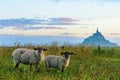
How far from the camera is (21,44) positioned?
29.1m

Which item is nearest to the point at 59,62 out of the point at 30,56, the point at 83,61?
→ the point at 30,56

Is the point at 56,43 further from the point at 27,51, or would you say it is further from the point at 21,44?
the point at 27,51

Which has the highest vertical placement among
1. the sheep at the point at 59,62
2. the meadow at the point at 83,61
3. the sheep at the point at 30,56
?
the sheep at the point at 30,56

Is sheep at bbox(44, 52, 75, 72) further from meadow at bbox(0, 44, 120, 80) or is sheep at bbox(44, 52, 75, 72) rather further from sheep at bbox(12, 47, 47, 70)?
sheep at bbox(12, 47, 47, 70)

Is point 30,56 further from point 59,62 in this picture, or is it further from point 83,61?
point 83,61

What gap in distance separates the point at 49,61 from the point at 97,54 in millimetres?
11199

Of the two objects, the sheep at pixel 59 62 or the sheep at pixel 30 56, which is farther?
the sheep at pixel 59 62

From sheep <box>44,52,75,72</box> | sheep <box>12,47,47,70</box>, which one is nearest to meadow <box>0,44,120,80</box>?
sheep <box>44,52,75,72</box>

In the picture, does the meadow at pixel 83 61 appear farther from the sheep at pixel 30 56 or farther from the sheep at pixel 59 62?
the sheep at pixel 30 56

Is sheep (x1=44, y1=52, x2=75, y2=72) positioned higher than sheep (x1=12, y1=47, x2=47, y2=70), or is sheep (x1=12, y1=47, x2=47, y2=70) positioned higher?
sheep (x1=12, y1=47, x2=47, y2=70)

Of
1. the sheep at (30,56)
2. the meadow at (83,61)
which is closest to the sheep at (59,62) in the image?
the meadow at (83,61)

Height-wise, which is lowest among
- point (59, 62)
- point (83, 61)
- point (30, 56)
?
point (83, 61)

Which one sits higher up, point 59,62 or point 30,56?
point 30,56

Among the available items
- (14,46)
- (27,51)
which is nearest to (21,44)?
(14,46)
